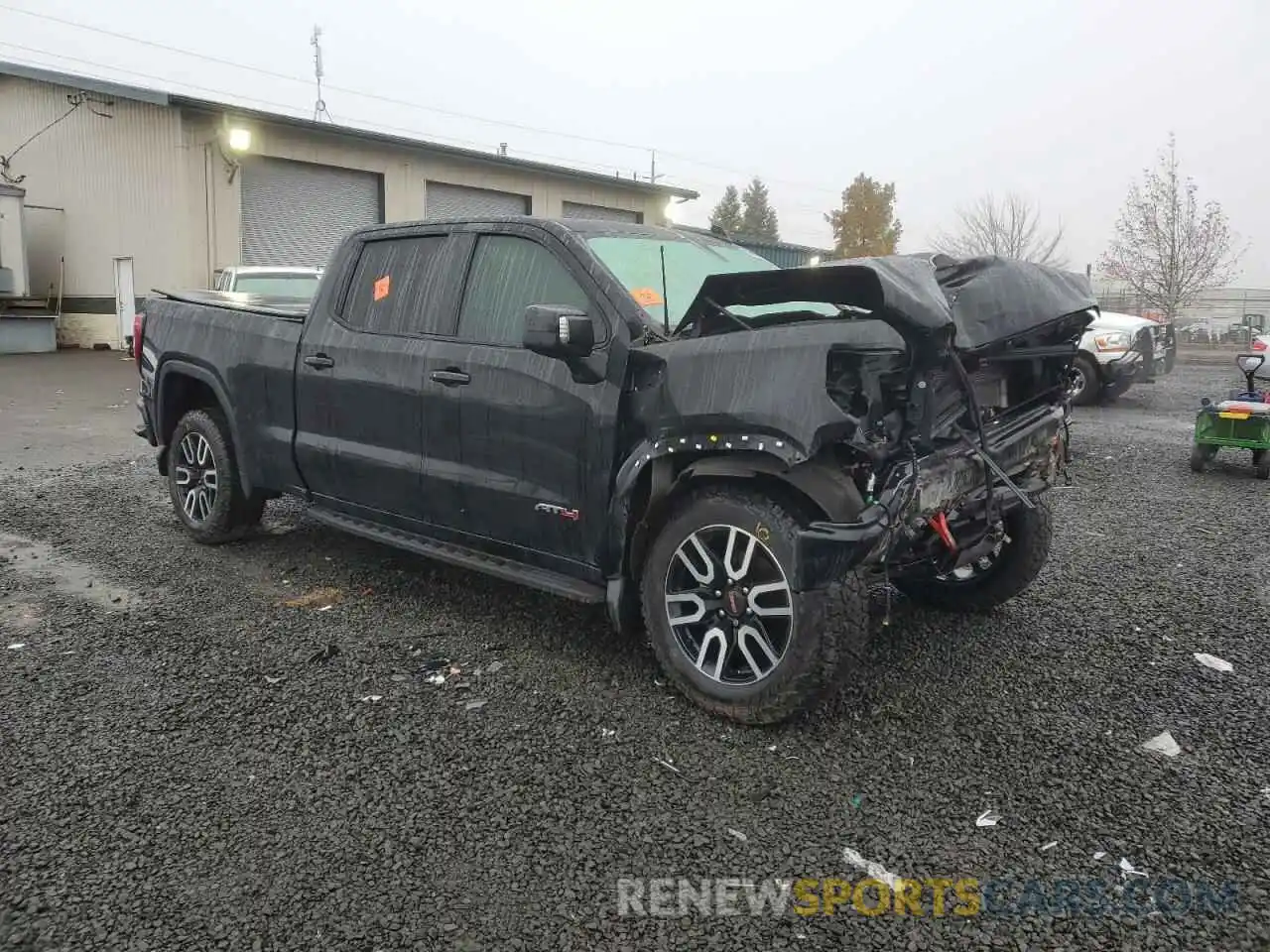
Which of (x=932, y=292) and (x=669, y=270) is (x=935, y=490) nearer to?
(x=932, y=292)

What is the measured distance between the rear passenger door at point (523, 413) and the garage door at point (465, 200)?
18.2 meters

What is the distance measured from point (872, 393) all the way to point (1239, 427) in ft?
22.0

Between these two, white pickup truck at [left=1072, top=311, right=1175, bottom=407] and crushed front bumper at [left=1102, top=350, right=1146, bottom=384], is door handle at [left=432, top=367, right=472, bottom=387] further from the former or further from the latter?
crushed front bumper at [left=1102, top=350, right=1146, bottom=384]

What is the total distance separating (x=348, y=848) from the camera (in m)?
2.61

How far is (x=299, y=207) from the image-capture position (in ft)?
65.5

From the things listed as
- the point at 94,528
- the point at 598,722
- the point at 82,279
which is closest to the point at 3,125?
the point at 82,279

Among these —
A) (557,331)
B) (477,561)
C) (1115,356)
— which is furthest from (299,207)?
(557,331)

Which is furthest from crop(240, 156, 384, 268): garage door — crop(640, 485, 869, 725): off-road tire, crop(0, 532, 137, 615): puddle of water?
crop(640, 485, 869, 725): off-road tire

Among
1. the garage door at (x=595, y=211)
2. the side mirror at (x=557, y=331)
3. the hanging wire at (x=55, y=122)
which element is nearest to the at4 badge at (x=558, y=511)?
the side mirror at (x=557, y=331)

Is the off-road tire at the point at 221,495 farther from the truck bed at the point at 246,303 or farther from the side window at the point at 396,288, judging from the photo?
the side window at the point at 396,288

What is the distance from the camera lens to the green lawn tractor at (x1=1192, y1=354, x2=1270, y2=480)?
316 inches

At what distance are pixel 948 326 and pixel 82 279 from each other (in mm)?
22349

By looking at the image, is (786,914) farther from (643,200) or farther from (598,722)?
(643,200)

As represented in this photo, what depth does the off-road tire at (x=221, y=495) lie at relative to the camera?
5473 mm
